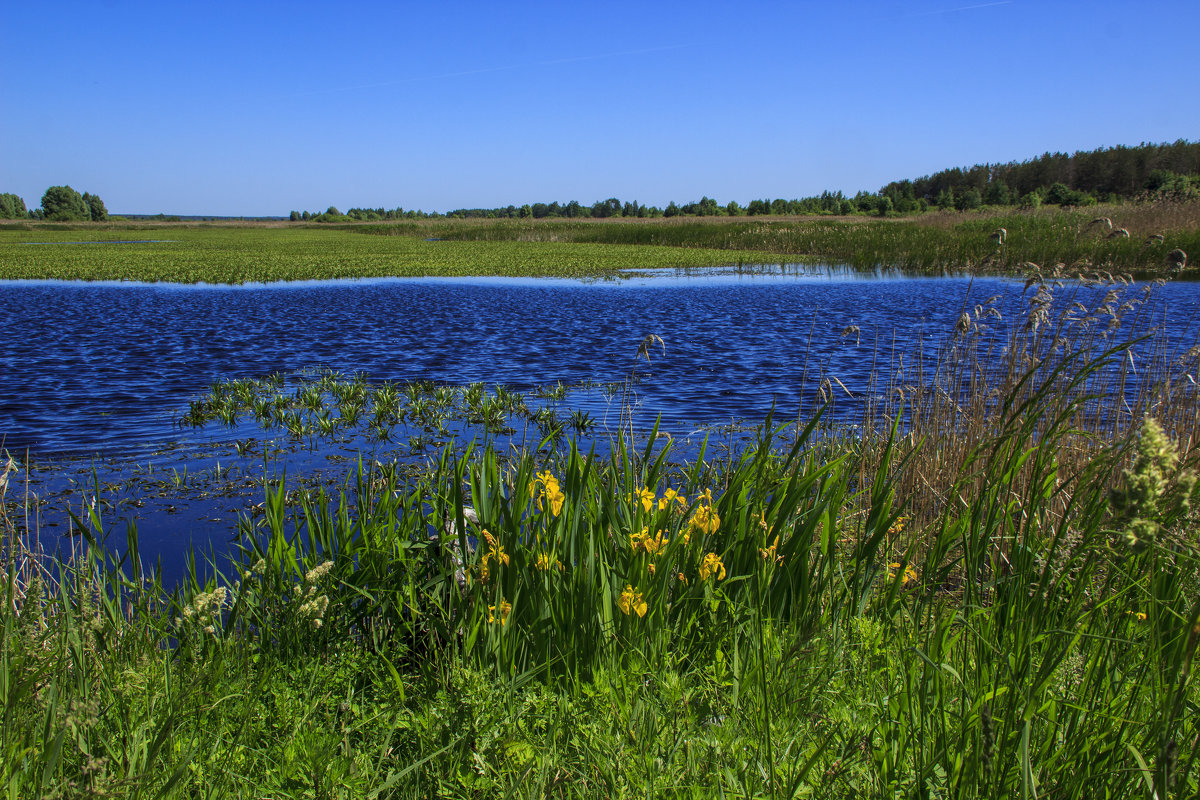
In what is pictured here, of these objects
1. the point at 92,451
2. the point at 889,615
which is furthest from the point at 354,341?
the point at 889,615

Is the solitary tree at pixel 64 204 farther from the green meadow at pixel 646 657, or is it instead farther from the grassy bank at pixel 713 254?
the green meadow at pixel 646 657

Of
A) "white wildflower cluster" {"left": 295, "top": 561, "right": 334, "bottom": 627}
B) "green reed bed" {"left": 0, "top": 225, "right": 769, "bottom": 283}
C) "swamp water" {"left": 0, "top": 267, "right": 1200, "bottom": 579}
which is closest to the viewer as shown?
"white wildflower cluster" {"left": 295, "top": 561, "right": 334, "bottom": 627}

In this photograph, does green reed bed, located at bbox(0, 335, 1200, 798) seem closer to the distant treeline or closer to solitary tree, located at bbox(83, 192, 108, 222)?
the distant treeline

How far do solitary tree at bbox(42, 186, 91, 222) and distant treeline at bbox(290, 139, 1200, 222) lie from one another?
93612 mm

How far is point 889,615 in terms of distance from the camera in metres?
2.73

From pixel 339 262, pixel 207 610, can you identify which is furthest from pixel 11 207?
pixel 207 610

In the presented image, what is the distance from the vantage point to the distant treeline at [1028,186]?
52219mm

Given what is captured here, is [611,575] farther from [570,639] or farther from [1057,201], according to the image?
[1057,201]

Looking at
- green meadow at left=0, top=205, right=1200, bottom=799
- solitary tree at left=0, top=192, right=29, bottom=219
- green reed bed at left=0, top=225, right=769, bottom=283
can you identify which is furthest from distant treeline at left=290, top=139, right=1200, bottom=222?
solitary tree at left=0, top=192, right=29, bottom=219

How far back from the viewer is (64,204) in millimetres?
116562

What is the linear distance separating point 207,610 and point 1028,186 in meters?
78.0

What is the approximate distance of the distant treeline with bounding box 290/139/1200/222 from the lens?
52219 millimetres

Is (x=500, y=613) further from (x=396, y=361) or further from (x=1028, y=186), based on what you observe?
(x=1028, y=186)

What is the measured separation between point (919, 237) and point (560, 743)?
33542 mm
